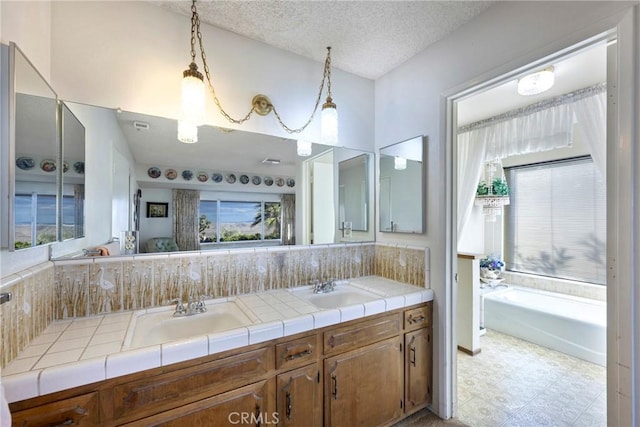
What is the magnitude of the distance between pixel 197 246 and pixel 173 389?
0.79 m

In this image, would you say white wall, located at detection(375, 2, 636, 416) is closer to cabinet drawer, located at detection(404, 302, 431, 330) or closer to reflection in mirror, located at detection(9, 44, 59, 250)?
cabinet drawer, located at detection(404, 302, 431, 330)

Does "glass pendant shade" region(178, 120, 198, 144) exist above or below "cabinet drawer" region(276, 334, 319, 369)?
above

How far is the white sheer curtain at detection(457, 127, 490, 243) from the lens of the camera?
3084 millimetres

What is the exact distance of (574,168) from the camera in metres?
3.25

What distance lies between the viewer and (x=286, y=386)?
1.30m

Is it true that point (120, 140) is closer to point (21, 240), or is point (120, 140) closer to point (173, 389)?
point (21, 240)

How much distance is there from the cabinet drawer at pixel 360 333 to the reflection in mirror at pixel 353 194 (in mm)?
818

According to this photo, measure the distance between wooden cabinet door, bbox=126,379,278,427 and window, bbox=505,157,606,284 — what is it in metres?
3.83

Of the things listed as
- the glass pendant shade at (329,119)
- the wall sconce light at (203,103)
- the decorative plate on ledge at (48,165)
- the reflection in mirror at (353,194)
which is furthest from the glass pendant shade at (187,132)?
the reflection in mirror at (353,194)

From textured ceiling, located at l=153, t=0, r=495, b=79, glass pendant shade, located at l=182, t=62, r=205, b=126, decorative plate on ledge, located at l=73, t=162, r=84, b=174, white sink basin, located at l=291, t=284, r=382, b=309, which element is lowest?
white sink basin, located at l=291, t=284, r=382, b=309

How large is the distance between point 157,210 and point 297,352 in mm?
1146

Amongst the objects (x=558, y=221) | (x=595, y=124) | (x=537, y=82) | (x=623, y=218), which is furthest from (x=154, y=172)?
(x=558, y=221)

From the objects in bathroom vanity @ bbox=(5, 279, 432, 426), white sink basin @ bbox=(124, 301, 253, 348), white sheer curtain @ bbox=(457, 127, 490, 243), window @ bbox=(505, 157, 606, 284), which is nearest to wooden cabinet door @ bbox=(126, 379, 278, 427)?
bathroom vanity @ bbox=(5, 279, 432, 426)

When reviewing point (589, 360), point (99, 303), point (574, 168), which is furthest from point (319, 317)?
point (574, 168)
